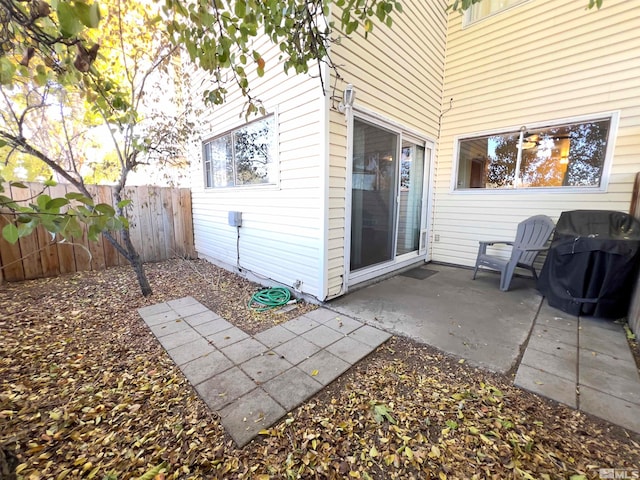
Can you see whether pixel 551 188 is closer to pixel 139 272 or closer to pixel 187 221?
pixel 139 272

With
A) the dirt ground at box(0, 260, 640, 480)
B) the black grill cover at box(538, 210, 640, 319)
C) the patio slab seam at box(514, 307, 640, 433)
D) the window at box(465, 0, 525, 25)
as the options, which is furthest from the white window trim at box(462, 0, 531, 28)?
the dirt ground at box(0, 260, 640, 480)

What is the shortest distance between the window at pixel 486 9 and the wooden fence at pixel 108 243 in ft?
21.2

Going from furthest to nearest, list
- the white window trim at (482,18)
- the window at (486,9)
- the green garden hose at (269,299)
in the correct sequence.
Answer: the window at (486,9) < the white window trim at (482,18) < the green garden hose at (269,299)

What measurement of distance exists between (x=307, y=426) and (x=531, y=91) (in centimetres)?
536

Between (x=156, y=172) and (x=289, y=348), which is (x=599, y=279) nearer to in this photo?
(x=289, y=348)

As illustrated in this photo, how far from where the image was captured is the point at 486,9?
14.6 feet

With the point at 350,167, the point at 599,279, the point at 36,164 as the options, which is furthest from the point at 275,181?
the point at 36,164

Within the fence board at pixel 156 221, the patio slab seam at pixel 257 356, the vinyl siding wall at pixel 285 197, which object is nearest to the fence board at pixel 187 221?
the fence board at pixel 156 221

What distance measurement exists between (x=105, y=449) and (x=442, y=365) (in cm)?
223

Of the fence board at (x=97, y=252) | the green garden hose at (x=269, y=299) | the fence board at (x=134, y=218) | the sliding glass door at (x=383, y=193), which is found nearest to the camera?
the green garden hose at (x=269, y=299)

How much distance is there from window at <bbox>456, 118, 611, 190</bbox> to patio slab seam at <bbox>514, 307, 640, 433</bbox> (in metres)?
2.28

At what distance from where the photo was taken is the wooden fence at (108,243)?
387 cm

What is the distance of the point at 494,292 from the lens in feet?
11.9

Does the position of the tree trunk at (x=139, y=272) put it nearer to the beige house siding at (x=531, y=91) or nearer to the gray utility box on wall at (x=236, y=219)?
the gray utility box on wall at (x=236, y=219)
